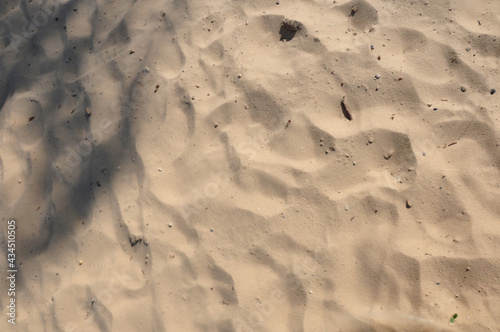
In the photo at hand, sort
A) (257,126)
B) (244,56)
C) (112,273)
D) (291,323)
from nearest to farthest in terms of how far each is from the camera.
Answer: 1. (291,323)
2. (112,273)
3. (257,126)
4. (244,56)

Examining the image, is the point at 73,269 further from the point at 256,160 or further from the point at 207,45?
the point at 207,45

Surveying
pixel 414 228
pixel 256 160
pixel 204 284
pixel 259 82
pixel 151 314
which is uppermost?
pixel 259 82

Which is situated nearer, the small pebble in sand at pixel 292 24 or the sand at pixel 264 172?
the sand at pixel 264 172

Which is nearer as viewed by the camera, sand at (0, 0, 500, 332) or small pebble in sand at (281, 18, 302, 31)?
sand at (0, 0, 500, 332)

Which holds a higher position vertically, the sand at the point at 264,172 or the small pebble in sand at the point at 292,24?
the small pebble in sand at the point at 292,24

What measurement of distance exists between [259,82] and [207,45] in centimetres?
50

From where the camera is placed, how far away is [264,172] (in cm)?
210

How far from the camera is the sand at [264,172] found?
1.91 metres

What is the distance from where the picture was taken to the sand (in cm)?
191

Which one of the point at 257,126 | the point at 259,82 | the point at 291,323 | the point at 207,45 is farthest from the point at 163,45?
the point at 291,323

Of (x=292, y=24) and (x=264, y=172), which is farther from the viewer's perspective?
(x=292, y=24)

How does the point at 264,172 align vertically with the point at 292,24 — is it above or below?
below

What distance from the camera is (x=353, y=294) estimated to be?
6.23 ft

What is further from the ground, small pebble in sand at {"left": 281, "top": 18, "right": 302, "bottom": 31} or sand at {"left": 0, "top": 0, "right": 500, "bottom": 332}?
small pebble in sand at {"left": 281, "top": 18, "right": 302, "bottom": 31}
